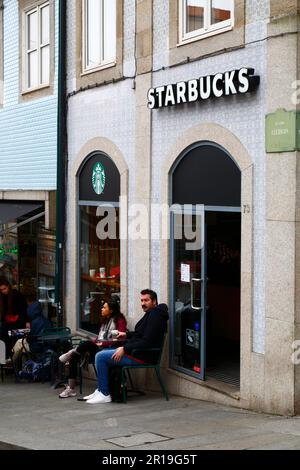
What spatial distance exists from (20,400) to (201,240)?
334cm

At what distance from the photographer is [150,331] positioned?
35.0ft

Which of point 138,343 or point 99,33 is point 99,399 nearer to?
point 138,343

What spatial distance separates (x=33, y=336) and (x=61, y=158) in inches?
125

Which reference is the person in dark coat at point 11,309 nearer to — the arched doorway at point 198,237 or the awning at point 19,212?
the awning at point 19,212

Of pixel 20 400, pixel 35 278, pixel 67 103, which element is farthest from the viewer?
pixel 35 278

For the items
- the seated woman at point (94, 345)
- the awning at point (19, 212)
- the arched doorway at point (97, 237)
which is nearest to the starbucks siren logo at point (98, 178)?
the arched doorway at point (97, 237)

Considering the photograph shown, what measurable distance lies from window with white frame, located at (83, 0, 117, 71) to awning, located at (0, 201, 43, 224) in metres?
2.96

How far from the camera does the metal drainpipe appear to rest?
46.7 feet

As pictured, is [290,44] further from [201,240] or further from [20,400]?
[20,400]

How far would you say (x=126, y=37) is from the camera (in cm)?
1246

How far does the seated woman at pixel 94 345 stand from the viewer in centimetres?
1148

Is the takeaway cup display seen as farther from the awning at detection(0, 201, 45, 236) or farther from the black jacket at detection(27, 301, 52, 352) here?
the awning at detection(0, 201, 45, 236)

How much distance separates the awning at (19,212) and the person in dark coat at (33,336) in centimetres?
253

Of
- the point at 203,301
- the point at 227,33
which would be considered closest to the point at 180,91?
the point at 227,33
